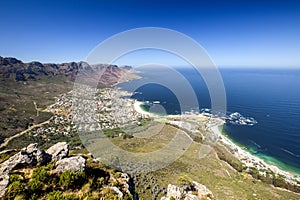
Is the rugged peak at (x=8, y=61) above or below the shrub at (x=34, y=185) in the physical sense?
above

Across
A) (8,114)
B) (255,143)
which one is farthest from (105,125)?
(255,143)

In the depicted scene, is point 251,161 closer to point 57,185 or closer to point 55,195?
point 57,185

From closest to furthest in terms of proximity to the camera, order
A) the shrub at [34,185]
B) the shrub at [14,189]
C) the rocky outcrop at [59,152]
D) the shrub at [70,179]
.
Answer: the shrub at [14,189]
the shrub at [34,185]
the shrub at [70,179]
the rocky outcrop at [59,152]

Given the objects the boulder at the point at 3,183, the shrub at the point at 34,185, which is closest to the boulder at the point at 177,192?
the shrub at the point at 34,185

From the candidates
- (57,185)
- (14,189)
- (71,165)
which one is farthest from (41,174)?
(71,165)

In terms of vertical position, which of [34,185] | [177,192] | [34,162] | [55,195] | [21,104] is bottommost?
[21,104]

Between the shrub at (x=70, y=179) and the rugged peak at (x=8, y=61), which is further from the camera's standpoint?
the rugged peak at (x=8, y=61)

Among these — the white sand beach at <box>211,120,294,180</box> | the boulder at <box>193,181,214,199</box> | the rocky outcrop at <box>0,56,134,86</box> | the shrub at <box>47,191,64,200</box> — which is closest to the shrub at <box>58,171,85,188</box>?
the shrub at <box>47,191,64,200</box>

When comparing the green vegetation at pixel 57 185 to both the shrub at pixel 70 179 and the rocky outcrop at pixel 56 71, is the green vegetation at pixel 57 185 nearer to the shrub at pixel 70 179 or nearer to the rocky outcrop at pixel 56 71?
the shrub at pixel 70 179
